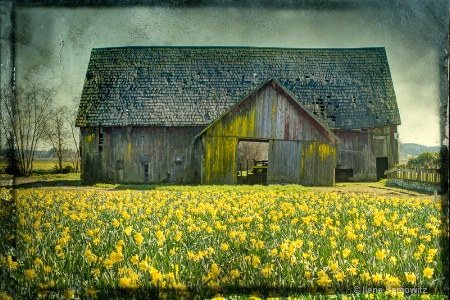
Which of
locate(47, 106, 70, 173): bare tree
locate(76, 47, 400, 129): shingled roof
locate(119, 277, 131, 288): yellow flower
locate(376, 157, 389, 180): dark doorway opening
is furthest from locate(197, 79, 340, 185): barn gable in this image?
locate(119, 277, 131, 288): yellow flower

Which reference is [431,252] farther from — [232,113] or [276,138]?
[232,113]

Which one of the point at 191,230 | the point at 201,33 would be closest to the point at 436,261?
the point at 191,230

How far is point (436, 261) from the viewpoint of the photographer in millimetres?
2861

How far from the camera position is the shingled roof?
11.6 ft

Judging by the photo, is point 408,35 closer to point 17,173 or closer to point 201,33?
point 201,33

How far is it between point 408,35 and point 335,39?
67cm

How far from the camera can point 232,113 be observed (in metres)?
4.56

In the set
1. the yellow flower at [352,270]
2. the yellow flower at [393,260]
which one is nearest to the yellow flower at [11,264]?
the yellow flower at [352,270]

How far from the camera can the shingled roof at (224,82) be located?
3539 millimetres

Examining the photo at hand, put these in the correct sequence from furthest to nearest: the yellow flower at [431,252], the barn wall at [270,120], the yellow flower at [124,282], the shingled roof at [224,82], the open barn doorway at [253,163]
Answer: the barn wall at [270,120] < the open barn doorway at [253,163] < the shingled roof at [224,82] < the yellow flower at [431,252] < the yellow flower at [124,282]

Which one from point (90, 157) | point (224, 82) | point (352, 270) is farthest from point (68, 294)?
point (224, 82)

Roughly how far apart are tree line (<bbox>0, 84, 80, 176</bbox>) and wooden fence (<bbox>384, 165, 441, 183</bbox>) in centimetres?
318

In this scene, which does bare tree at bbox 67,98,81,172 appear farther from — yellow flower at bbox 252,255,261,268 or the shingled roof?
yellow flower at bbox 252,255,261,268

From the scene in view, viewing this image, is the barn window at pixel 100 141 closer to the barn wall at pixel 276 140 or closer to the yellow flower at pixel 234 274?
the barn wall at pixel 276 140
